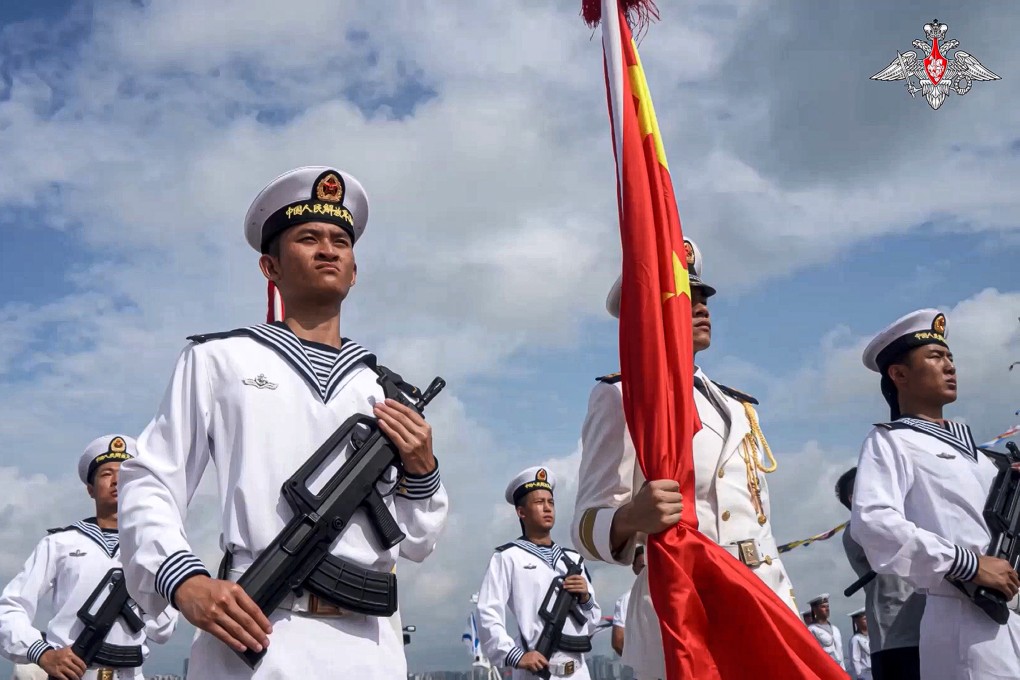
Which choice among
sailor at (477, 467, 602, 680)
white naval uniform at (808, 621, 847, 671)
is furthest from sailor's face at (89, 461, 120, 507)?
white naval uniform at (808, 621, 847, 671)

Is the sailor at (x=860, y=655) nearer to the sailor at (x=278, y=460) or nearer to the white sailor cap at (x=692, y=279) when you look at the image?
the white sailor cap at (x=692, y=279)

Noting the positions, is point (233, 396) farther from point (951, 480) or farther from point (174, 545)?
point (951, 480)

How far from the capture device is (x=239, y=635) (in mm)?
3408

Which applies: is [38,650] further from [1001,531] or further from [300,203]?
[1001,531]

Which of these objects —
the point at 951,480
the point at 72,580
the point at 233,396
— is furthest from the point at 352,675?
the point at 72,580

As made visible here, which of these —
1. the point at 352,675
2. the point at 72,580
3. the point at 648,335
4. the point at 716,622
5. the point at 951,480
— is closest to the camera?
the point at 352,675

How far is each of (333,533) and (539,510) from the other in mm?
9047

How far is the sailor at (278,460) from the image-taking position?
140 inches

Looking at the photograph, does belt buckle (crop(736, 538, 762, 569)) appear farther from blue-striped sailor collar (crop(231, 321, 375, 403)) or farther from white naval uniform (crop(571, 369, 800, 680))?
blue-striped sailor collar (crop(231, 321, 375, 403))

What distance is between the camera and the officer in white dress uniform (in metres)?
4.67

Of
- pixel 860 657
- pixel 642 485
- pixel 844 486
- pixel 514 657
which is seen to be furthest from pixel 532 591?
pixel 860 657

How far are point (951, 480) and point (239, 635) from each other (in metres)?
4.70

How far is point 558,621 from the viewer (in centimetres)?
1155

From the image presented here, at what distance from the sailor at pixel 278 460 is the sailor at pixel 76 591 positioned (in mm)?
5271
